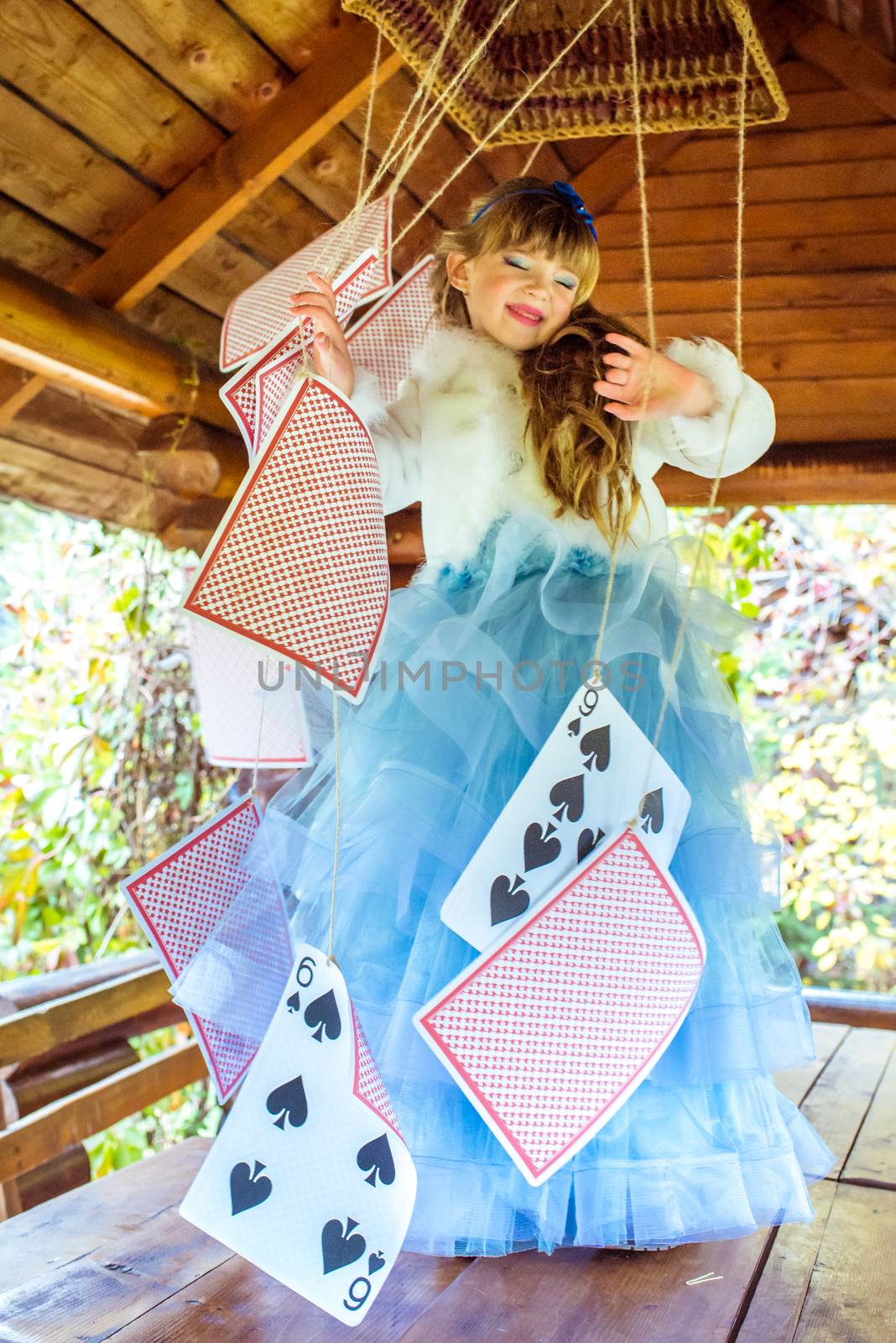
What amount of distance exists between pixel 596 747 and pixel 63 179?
1.29m

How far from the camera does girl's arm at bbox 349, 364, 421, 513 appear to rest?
1410mm

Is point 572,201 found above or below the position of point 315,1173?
above

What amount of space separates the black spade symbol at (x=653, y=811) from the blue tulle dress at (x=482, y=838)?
82mm

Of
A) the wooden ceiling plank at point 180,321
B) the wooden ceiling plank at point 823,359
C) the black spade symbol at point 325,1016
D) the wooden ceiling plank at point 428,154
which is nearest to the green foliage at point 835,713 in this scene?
the wooden ceiling plank at point 823,359

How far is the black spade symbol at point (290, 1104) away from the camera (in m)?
1.00

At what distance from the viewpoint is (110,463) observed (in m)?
2.62

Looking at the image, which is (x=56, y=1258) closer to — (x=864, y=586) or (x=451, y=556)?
(x=451, y=556)

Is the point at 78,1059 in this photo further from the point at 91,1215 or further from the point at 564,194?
the point at 564,194

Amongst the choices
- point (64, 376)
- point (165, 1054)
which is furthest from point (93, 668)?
point (64, 376)

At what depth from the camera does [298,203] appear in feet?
7.16

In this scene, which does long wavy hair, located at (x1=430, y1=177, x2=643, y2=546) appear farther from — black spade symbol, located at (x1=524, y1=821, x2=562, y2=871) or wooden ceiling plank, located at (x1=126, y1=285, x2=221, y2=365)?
wooden ceiling plank, located at (x1=126, y1=285, x2=221, y2=365)

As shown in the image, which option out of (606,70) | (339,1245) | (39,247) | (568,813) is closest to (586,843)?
(568,813)

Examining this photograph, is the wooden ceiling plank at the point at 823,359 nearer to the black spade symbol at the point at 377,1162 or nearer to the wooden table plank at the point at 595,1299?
the wooden table plank at the point at 595,1299

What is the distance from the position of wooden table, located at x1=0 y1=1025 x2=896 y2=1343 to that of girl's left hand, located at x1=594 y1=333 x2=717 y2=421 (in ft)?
2.93
